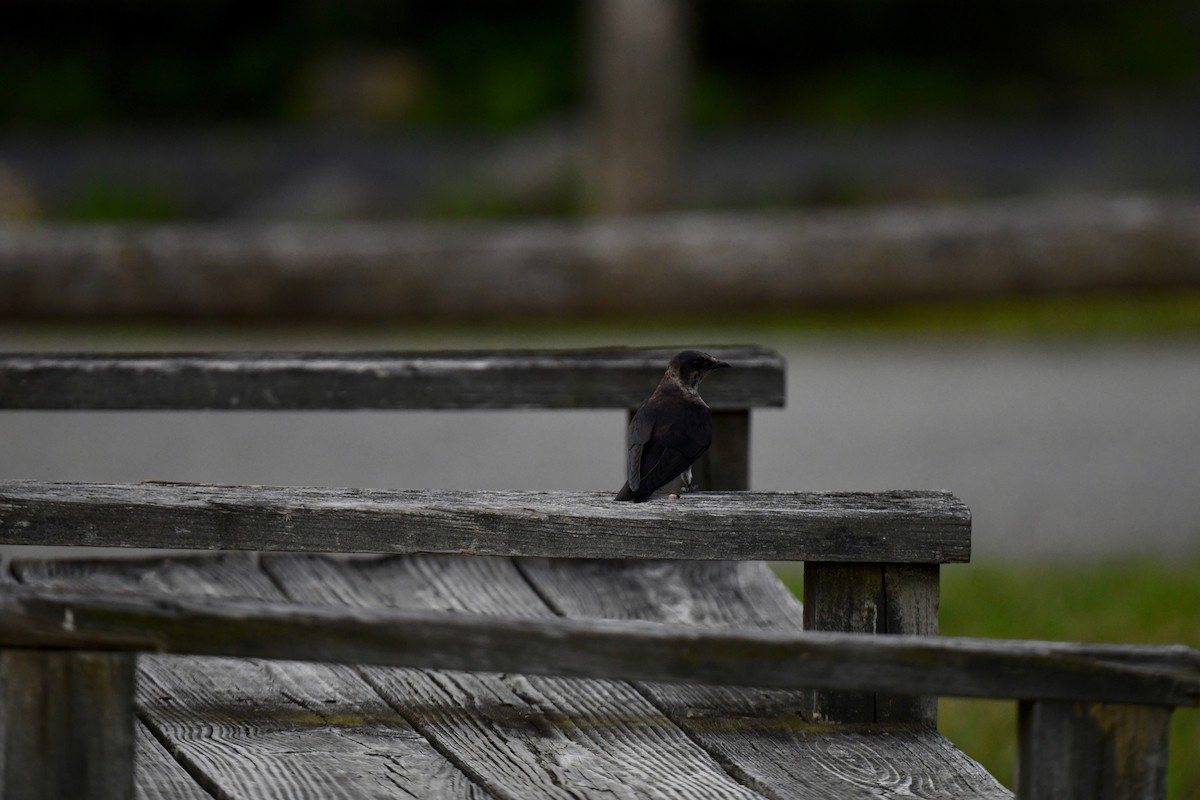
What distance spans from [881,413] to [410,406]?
4273 millimetres

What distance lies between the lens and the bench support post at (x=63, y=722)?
56.9 inches

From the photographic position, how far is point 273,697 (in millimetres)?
2074

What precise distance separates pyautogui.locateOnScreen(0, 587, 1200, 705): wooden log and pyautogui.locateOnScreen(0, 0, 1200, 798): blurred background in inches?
59.8

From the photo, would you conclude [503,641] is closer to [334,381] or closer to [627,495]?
[627,495]

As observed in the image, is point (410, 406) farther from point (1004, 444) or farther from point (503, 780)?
point (1004, 444)

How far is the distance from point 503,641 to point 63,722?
455 millimetres

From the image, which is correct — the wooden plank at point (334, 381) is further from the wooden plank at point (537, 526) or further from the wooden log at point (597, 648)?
the wooden log at point (597, 648)

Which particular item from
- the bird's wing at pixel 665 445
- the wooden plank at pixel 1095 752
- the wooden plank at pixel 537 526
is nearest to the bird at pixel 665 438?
the bird's wing at pixel 665 445

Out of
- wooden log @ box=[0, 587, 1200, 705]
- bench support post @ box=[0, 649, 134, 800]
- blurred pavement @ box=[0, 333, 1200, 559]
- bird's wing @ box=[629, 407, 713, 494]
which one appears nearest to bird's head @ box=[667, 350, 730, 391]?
bird's wing @ box=[629, 407, 713, 494]

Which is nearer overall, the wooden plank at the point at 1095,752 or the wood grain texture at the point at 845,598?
the wooden plank at the point at 1095,752

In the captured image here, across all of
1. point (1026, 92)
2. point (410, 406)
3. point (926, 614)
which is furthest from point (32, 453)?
point (1026, 92)

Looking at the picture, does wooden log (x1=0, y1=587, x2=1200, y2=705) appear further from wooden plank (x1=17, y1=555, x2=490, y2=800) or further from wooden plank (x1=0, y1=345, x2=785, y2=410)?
wooden plank (x1=0, y1=345, x2=785, y2=410)

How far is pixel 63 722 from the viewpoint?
145cm

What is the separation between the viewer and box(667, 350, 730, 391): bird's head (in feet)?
7.39
